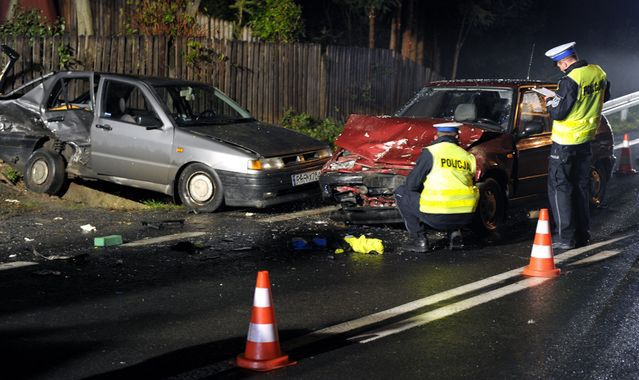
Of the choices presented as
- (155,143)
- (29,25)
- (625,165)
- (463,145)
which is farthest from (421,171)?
(29,25)

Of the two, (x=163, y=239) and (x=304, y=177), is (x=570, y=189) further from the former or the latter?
(x=163, y=239)

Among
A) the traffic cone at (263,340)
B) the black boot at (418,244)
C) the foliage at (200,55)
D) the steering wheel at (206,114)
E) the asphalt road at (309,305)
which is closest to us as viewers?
the traffic cone at (263,340)

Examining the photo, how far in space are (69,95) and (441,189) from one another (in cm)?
602

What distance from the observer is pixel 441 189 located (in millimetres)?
9625

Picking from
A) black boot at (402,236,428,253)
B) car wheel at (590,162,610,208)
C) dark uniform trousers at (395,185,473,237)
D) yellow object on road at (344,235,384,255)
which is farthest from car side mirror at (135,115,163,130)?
car wheel at (590,162,610,208)

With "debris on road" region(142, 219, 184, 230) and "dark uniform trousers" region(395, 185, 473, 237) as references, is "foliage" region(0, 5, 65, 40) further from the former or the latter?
"dark uniform trousers" region(395, 185, 473, 237)

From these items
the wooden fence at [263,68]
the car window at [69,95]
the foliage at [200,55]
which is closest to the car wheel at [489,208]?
the car window at [69,95]

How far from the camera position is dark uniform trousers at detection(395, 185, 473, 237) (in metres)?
9.77

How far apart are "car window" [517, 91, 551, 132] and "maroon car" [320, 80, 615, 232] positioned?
0.04ft

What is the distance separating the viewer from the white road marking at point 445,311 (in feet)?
22.2

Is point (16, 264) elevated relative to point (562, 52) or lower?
lower

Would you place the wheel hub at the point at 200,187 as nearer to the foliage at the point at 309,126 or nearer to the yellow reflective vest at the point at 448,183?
the yellow reflective vest at the point at 448,183

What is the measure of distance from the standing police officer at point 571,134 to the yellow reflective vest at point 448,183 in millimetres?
1139

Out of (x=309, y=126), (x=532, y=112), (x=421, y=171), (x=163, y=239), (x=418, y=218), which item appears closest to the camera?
(x=421, y=171)
